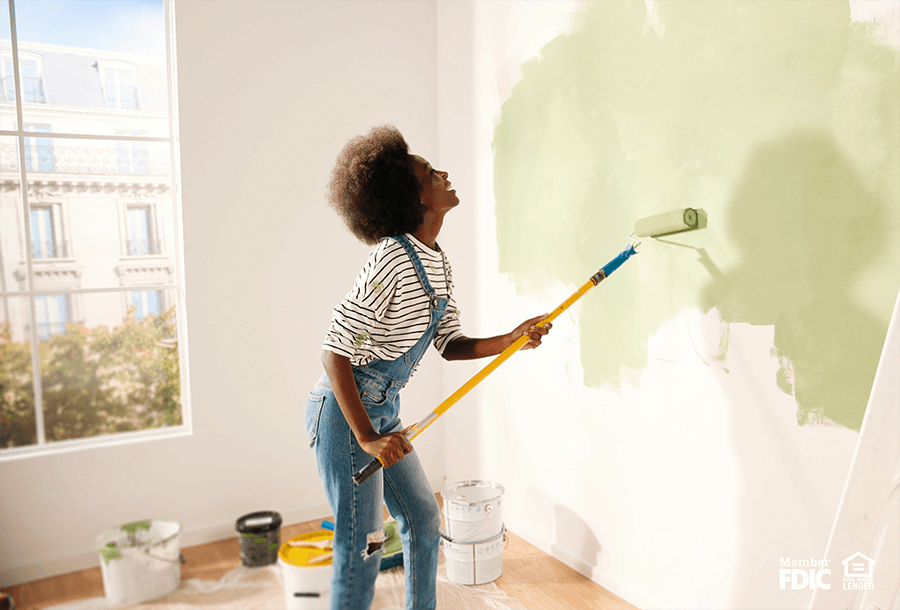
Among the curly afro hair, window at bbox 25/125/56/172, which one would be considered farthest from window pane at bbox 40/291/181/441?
the curly afro hair

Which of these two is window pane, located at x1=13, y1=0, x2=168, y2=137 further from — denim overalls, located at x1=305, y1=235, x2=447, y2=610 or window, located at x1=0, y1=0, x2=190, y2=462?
denim overalls, located at x1=305, y1=235, x2=447, y2=610

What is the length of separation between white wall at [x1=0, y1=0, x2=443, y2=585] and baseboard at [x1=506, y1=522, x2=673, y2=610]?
0.95 meters

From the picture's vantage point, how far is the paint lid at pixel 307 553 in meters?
1.74

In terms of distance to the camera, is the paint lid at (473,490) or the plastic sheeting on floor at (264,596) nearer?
the plastic sheeting on floor at (264,596)

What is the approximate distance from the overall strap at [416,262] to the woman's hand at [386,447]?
1.05ft

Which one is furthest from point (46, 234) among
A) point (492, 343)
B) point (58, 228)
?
point (492, 343)

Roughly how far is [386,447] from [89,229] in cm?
856

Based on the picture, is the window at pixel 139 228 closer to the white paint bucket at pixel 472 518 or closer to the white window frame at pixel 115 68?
the white window frame at pixel 115 68

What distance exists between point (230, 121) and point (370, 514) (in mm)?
1764

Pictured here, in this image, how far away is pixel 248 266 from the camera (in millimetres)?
2418

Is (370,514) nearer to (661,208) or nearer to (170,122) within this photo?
(661,208)

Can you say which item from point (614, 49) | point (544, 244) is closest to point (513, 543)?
point (544, 244)

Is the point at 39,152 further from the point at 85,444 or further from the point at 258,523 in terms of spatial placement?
the point at 258,523

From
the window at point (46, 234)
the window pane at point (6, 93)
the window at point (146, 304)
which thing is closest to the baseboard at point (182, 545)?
the window pane at point (6, 93)
